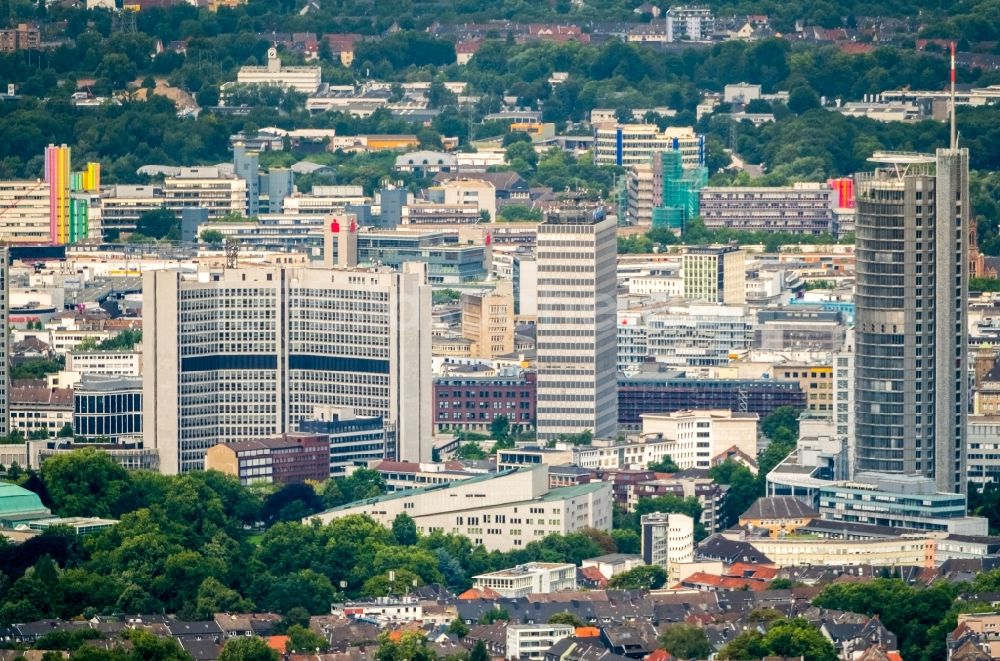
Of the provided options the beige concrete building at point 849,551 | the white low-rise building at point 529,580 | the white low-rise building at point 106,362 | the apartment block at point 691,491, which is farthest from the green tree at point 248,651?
the white low-rise building at point 106,362

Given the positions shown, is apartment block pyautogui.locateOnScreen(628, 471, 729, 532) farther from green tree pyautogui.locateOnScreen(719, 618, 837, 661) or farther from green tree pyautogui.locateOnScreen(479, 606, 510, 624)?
green tree pyautogui.locateOnScreen(719, 618, 837, 661)

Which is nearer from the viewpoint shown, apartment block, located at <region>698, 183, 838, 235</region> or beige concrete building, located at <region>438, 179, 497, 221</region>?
apartment block, located at <region>698, 183, 838, 235</region>

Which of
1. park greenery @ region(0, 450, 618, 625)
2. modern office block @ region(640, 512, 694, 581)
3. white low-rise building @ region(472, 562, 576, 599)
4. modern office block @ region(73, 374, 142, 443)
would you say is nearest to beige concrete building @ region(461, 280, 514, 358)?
modern office block @ region(73, 374, 142, 443)

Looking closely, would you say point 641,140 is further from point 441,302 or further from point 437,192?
point 441,302

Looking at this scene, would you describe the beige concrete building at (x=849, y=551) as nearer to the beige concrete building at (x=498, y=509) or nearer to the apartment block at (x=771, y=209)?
the beige concrete building at (x=498, y=509)

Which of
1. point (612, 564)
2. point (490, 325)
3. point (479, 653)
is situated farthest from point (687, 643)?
point (490, 325)

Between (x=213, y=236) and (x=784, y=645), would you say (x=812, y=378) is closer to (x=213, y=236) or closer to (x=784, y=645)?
(x=784, y=645)
